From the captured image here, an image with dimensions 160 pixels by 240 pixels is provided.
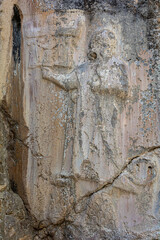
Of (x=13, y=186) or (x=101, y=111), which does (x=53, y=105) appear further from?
(x=13, y=186)

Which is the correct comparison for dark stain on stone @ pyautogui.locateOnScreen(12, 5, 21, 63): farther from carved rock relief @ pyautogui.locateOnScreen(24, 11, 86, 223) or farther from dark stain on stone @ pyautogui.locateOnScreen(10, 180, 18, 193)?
dark stain on stone @ pyautogui.locateOnScreen(10, 180, 18, 193)

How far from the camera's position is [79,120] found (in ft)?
11.4

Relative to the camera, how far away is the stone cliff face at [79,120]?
132 inches

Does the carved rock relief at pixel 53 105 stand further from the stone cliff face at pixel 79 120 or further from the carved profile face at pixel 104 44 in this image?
the carved profile face at pixel 104 44

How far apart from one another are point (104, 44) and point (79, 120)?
69cm

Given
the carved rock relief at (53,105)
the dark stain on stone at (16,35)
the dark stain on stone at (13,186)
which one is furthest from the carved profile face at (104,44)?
the dark stain on stone at (13,186)

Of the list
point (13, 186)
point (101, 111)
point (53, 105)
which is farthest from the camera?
point (13, 186)

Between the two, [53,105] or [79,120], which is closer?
[79,120]

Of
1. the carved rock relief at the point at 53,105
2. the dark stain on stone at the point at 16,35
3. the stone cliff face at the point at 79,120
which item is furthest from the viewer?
the dark stain on stone at the point at 16,35

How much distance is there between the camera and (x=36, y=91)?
12.0 ft

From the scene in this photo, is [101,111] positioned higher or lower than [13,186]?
higher

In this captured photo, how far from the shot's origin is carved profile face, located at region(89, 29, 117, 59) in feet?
11.2

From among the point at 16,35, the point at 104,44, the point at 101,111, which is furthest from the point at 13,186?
the point at 104,44

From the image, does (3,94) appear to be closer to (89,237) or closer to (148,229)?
(89,237)
